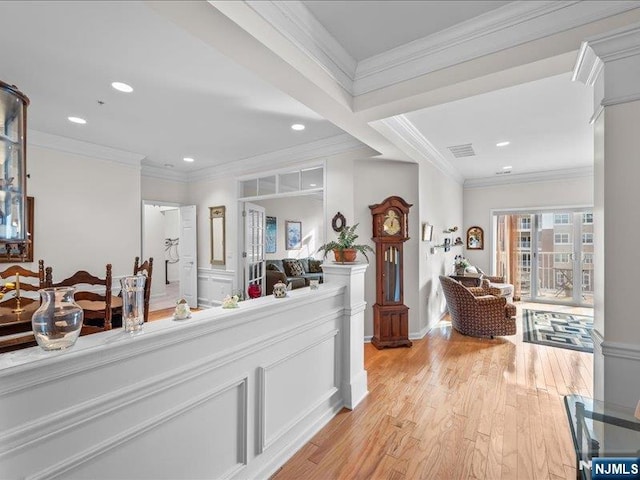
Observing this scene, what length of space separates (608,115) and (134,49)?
3.02 meters

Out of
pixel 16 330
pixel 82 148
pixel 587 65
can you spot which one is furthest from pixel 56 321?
pixel 82 148

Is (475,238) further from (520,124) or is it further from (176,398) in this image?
(176,398)

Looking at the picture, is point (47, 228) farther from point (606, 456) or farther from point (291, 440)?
point (606, 456)

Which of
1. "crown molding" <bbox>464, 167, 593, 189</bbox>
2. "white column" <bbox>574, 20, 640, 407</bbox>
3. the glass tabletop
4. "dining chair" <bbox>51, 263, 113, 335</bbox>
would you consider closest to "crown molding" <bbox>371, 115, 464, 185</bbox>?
"white column" <bbox>574, 20, 640, 407</bbox>

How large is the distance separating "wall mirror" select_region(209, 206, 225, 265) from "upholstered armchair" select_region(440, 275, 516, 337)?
4076 mm

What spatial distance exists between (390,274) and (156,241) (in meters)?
6.61

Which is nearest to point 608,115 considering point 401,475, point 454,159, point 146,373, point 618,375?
point 618,375

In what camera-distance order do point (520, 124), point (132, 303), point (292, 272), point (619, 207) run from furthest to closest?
point (292, 272)
point (520, 124)
point (619, 207)
point (132, 303)

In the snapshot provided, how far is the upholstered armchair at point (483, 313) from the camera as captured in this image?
13.5 feet

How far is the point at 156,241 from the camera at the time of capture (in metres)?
7.93

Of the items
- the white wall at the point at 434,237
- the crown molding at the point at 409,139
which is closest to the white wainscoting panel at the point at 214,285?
the white wall at the point at 434,237

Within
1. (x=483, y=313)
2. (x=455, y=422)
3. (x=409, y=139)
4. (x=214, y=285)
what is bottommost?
(x=455, y=422)

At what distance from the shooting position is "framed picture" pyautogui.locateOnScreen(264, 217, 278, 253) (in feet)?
24.4

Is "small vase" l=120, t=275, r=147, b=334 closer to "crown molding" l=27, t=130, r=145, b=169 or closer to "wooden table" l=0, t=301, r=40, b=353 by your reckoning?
"wooden table" l=0, t=301, r=40, b=353
